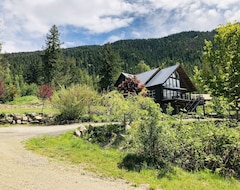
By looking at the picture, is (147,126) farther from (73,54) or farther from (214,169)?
(73,54)

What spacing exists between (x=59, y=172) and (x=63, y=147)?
2.88 meters

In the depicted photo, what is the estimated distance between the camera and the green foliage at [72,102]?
63.1ft

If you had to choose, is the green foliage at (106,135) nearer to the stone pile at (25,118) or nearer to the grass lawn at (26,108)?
the stone pile at (25,118)

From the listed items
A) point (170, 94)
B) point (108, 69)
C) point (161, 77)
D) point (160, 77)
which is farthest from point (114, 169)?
point (108, 69)

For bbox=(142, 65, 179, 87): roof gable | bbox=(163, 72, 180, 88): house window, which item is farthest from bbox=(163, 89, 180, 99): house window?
bbox=(142, 65, 179, 87): roof gable

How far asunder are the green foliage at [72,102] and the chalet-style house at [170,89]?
14622 mm

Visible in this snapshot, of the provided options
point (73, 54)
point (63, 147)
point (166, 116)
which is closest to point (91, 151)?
point (63, 147)

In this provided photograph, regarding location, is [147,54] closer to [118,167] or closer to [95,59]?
[95,59]

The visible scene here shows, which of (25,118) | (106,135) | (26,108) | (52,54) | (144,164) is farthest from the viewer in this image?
(52,54)

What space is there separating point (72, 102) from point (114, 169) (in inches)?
452

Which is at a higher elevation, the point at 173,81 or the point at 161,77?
the point at 161,77

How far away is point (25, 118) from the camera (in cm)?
1955

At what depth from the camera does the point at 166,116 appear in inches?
416

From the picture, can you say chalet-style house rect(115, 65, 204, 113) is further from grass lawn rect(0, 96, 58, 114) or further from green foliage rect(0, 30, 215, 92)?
green foliage rect(0, 30, 215, 92)
